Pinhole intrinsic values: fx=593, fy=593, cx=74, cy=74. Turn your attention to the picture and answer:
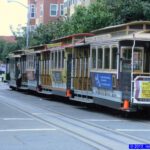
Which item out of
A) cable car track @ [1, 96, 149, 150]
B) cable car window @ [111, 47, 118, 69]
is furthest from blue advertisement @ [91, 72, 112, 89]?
cable car track @ [1, 96, 149, 150]

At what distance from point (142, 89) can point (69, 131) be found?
4.74m

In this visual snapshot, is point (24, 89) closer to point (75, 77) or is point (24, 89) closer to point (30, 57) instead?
point (30, 57)

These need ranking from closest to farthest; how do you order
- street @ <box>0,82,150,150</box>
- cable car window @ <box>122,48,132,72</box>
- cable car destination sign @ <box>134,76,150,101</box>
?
1. street @ <box>0,82,150,150</box>
2. cable car destination sign @ <box>134,76,150,101</box>
3. cable car window @ <box>122,48,132,72</box>

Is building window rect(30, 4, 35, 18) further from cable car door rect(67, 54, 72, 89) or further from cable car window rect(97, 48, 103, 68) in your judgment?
cable car window rect(97, 48, 103, 68)

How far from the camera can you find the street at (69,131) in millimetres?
13179

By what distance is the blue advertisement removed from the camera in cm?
2155

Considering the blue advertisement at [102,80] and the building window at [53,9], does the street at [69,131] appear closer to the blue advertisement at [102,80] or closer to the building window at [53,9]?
the blue advertisement at [102,80]

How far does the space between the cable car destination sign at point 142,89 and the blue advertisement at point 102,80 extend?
5.55 ft

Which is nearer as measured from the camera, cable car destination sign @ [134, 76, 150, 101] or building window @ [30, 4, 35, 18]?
cable car destination sign @ [134, 76, 150, 101]

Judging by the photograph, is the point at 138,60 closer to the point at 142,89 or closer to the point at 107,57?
the point at 142,89

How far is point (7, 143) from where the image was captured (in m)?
13.4

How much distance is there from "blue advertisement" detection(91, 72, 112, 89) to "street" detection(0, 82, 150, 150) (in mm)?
1153

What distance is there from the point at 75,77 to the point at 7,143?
532 inches

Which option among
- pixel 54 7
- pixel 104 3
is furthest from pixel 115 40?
pixel 54 7
